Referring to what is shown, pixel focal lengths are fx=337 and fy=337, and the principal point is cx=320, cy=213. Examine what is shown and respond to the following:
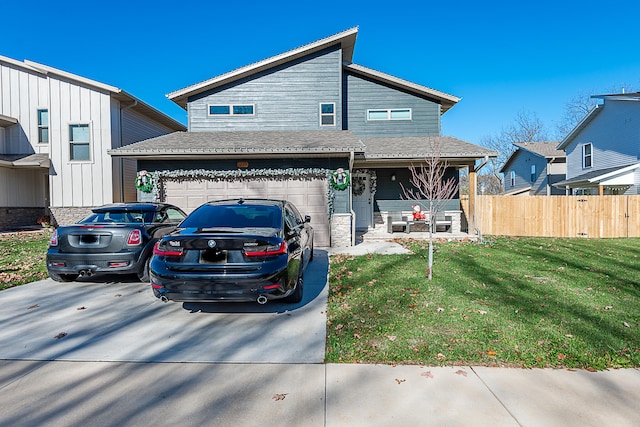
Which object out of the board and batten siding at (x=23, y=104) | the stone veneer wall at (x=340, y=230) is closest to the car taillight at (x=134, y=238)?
the stone veneer wall at (x=340, y=230)

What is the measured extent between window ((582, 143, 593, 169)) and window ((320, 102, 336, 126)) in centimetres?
1636

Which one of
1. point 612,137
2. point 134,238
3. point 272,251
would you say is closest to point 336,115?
point 134,238

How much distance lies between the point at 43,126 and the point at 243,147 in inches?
447

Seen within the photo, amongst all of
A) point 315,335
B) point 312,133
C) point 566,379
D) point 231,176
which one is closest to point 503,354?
point 566,379

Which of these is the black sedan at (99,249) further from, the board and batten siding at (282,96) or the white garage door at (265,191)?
the board and batten siding at (282,96)

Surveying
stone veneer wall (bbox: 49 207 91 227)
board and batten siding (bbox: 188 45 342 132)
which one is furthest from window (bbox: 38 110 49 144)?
board and batten siding (bbox: 188 45 342 132)

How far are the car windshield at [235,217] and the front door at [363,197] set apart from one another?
9.05 metres

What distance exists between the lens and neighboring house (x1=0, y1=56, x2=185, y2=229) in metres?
14.6

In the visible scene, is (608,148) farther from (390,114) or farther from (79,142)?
(79,142)

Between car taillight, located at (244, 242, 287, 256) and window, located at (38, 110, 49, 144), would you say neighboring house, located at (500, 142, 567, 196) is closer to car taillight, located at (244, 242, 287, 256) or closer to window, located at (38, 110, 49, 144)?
car taillight, located at (244, 242, 287, 256)

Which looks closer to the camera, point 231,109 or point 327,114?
point 327,114

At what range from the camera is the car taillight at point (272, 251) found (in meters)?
4.24

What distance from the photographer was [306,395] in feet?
9.45

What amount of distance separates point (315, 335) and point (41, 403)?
2.59m
